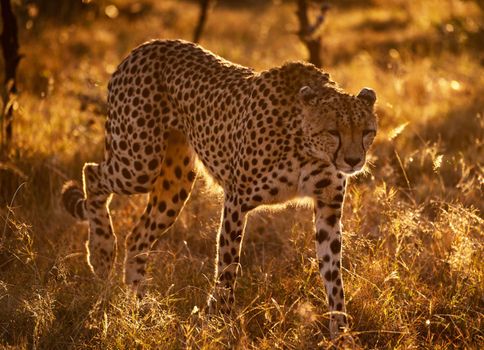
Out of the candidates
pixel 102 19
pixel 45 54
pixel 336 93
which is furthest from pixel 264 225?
pixel 102 19

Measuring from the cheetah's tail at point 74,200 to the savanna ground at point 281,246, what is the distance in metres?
0.19

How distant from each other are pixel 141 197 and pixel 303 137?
7.64ft

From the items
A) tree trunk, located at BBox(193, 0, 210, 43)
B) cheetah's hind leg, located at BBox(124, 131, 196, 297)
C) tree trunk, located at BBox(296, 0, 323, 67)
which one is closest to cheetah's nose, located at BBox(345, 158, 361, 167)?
cheetah's hind leg, located at BBox(124, 131, 196, 297)

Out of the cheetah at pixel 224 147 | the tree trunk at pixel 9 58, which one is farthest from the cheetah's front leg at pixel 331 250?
the tree trunk at pixel 9 58

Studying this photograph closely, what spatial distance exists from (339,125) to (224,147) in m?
0.85

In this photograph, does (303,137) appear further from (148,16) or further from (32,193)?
(148,16)

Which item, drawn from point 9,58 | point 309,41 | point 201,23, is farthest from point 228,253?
point 201,23

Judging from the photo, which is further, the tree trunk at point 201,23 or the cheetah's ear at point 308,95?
the tree trunk at point 201,23

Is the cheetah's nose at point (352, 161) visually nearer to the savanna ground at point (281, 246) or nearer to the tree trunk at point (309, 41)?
the savanna ground at point (281, 246)

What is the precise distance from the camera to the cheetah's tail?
5.48m

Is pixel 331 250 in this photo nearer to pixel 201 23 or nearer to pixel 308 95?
pixel 308 95

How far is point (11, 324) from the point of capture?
14.6 ft

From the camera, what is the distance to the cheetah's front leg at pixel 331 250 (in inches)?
174

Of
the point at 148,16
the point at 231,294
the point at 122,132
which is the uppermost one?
the point at 122,132
